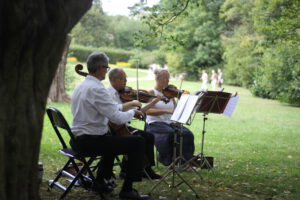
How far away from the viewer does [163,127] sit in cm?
768

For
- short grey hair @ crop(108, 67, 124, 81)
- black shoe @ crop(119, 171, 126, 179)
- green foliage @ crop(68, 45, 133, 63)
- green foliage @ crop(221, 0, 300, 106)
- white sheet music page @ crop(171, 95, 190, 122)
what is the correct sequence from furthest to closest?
green foliage @ crop(68, 45, 133, 63), green foliage @ crop(221, 0, 300, 106), black shoe @ crop(119, 171, 126, 179), short grey hair @ crop(108, 67, 124, 81), white sheet music page @ crop(171, 95, 190, 122)

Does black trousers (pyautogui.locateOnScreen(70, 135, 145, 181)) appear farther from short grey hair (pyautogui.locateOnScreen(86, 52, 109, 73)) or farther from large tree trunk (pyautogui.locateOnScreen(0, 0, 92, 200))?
large tree trunk (pyautogui.locateOnScreen(0, 0, 92, 200))

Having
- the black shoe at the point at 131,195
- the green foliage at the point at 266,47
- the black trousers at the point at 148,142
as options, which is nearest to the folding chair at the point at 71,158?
the black shoe at the point at 131,195

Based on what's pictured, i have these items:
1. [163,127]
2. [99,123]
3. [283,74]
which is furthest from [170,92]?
[283,74]

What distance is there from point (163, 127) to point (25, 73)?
414cm

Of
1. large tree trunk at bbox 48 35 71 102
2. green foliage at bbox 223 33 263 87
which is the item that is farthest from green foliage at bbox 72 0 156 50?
large tree trunk at bbox 48 35 71 102

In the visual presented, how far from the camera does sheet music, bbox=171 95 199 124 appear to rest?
19.1 feet

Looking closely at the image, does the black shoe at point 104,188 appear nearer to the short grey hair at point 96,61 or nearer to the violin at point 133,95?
the violin at point 133,95

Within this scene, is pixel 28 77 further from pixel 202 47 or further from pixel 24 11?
pixel 202 47

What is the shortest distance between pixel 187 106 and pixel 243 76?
36323mm

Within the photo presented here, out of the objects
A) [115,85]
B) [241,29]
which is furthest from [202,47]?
[115,85]

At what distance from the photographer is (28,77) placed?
149 inches

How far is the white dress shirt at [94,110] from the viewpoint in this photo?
5.31 m

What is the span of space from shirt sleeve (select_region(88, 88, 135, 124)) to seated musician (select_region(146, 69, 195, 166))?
7.23 feet
